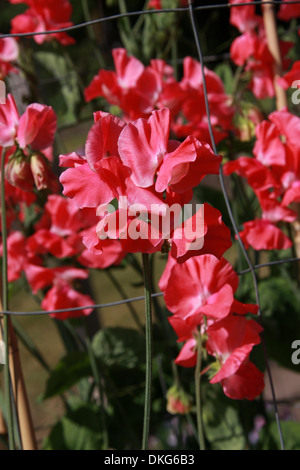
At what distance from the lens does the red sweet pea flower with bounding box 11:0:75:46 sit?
1.09 metres

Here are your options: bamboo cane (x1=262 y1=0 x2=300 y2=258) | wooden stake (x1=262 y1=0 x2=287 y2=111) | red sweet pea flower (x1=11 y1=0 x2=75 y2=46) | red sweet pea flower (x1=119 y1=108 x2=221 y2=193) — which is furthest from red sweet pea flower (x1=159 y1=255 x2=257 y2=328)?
red sweet pea flower (x1=11 y1=0 x2=75 y2=46)

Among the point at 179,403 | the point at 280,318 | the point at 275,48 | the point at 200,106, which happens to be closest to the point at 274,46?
the point at 275,48

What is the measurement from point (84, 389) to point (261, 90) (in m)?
0.65

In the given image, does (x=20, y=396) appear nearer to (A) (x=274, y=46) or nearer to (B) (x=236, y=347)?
(B) (x=236, y=347)

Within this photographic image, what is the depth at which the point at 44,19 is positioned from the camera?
1104 mm

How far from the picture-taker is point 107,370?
1.02m

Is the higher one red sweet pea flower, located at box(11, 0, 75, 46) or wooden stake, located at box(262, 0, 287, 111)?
red sweet pea flower, located at box(11, 0, 75, 46)

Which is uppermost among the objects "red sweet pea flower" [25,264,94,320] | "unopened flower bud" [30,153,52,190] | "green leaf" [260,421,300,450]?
"unopened flower bud" [30,153,52,190]

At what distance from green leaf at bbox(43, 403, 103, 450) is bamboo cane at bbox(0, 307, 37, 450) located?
6.8 inches

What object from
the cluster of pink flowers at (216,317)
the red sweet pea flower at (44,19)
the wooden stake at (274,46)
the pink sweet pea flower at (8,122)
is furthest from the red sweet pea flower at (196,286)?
the red sweet pea flower at (44,19)

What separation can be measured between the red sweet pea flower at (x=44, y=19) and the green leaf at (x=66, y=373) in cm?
59

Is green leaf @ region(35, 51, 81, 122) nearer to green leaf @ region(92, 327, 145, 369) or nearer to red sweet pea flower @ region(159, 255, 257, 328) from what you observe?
green leaf @ region(92, 327, 145, 369)
